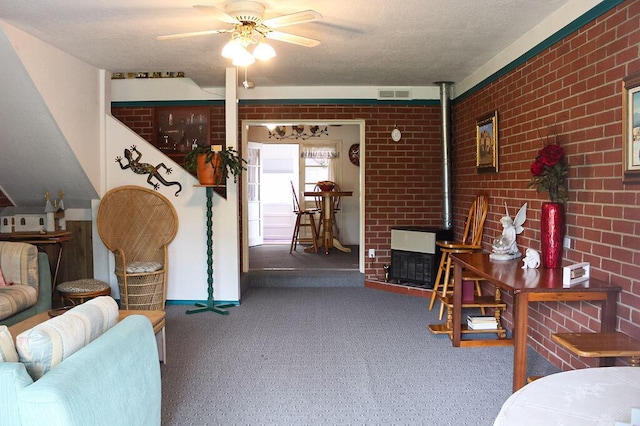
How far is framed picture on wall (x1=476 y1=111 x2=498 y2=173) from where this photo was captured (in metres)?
4.35

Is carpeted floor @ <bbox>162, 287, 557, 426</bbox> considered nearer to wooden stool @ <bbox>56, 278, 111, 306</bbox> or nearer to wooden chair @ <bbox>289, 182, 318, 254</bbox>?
wooden stool @ <bbox>56, 278, 111, 306</bbox>

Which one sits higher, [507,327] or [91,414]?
[91,414]

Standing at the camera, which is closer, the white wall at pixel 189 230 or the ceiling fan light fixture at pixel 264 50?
the ceiling fan light fixture at pixel 264 50

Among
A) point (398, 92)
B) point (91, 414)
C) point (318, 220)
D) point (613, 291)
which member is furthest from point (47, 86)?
point (318, 220)

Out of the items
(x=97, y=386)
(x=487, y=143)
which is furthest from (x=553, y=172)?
(x=97, y=386)

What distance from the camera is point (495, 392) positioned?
2.94 m

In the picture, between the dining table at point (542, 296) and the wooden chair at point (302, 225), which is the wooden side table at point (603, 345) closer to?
the dining table at point (542, 296)

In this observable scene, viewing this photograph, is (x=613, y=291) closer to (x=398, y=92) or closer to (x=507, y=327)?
(x=507, y=327)

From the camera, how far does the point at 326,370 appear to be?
10.8 ft

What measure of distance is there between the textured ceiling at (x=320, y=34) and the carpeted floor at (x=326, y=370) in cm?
244

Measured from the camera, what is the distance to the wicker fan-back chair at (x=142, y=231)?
4.68 meters

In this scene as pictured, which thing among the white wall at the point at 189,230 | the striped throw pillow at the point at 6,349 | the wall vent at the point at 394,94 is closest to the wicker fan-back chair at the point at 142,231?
the white wall at the point at 189,230

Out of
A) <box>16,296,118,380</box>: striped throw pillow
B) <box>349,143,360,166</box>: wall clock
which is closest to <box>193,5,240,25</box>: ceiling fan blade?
<box>16,296,118,380</box>: striped throw pillow

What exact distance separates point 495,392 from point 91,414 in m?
2.32
